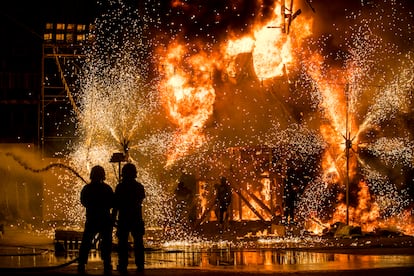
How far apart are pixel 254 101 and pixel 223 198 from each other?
442cm

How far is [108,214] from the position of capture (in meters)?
12.7

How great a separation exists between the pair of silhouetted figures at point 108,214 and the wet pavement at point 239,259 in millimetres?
298

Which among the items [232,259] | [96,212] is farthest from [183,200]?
[96,212]

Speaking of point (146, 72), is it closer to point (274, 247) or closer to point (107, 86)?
point (107, 86)

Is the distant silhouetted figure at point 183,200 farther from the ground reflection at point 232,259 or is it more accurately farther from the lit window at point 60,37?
the lit window at point 60,37

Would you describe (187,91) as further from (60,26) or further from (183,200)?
(60,26)

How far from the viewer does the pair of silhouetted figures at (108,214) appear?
41.0 ft

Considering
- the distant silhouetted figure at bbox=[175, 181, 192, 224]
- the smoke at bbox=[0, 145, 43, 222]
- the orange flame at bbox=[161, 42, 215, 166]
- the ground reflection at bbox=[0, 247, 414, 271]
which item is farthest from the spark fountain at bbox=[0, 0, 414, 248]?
the ground reflection at bbox=[0, 247, 414, 271]

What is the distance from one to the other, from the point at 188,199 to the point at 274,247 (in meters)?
6.93

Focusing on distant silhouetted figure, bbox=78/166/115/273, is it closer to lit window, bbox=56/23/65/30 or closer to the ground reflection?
the ground reflection

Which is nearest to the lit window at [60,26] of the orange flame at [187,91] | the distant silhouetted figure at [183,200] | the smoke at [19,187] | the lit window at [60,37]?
the lit window at [60,37]

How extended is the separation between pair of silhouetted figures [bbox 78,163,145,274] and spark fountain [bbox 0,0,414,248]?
985 cm

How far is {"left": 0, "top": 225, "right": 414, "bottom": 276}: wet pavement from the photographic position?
41.3 ft

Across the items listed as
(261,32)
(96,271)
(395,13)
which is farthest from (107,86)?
(96,271)
